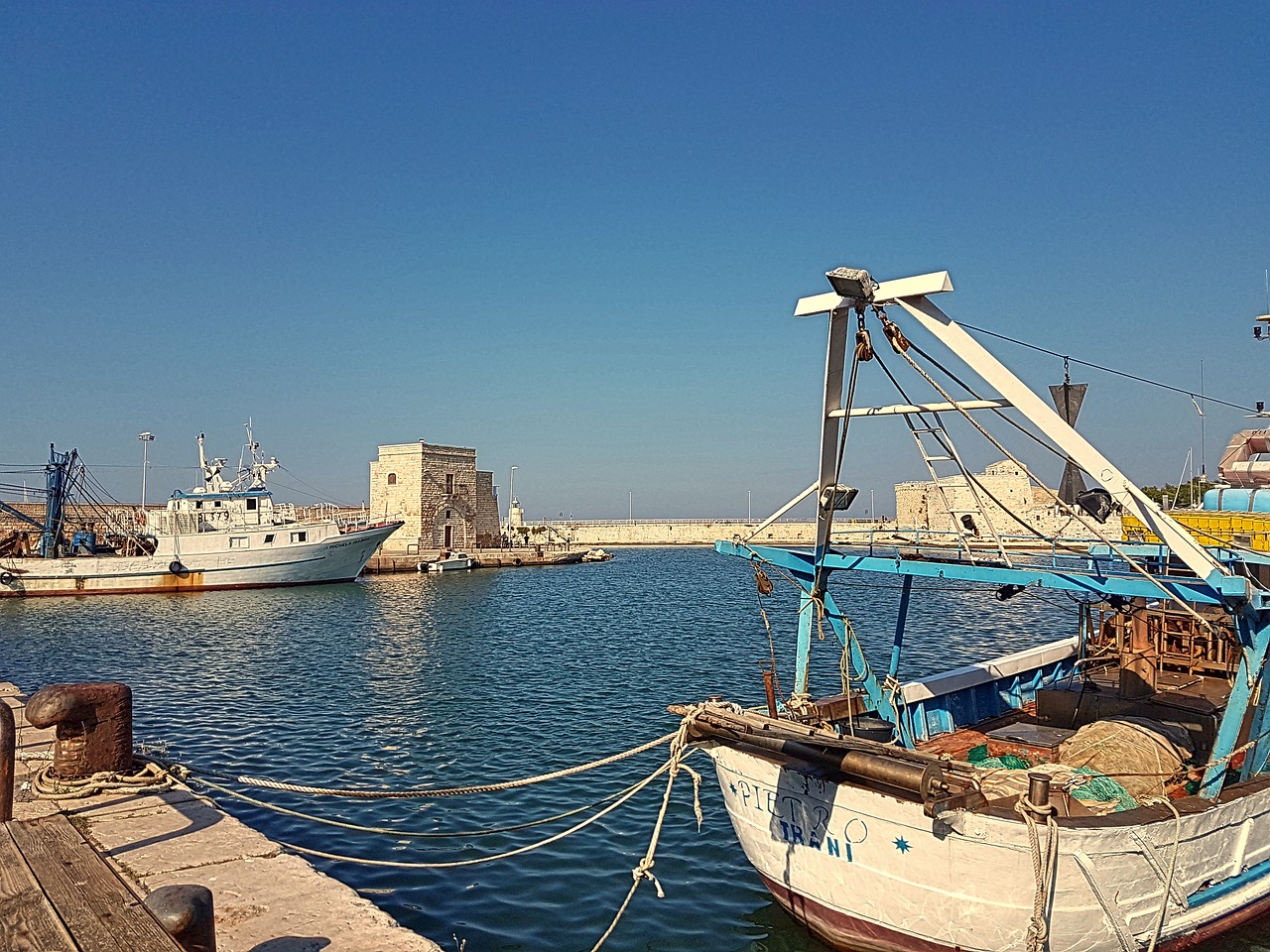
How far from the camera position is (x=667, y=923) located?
8398 millimetres

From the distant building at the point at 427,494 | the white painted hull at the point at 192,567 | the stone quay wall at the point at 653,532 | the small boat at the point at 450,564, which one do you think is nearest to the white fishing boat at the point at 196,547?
the white painted hull at the point at 192,567

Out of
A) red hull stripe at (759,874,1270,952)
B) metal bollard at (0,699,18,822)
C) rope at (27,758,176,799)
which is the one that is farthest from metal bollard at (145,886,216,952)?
red hull stripe at (759,874,1270,952)

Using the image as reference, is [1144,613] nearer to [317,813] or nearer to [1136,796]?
[1136,796]

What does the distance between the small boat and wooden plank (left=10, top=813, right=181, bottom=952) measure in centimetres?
5897

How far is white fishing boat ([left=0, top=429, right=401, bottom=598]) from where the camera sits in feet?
148

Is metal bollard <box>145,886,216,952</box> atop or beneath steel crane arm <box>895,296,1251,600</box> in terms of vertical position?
beneath

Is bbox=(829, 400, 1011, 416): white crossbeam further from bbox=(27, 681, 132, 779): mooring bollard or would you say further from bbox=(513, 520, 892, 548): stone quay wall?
bbox=(513, 520, 892, 548): stone quay wall

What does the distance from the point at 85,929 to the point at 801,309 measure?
6.73 metres

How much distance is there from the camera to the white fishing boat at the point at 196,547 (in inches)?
1773

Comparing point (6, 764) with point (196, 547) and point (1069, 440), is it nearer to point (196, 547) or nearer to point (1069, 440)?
point (1069, 440)

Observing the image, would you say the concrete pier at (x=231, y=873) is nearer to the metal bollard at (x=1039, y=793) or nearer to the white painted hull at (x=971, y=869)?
the white painted hull at (x=971, y=869)

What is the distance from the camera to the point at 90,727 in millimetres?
8023

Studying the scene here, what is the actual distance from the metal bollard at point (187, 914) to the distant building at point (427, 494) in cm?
6536

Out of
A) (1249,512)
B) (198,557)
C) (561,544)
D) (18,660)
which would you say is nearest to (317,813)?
(1249,512)
